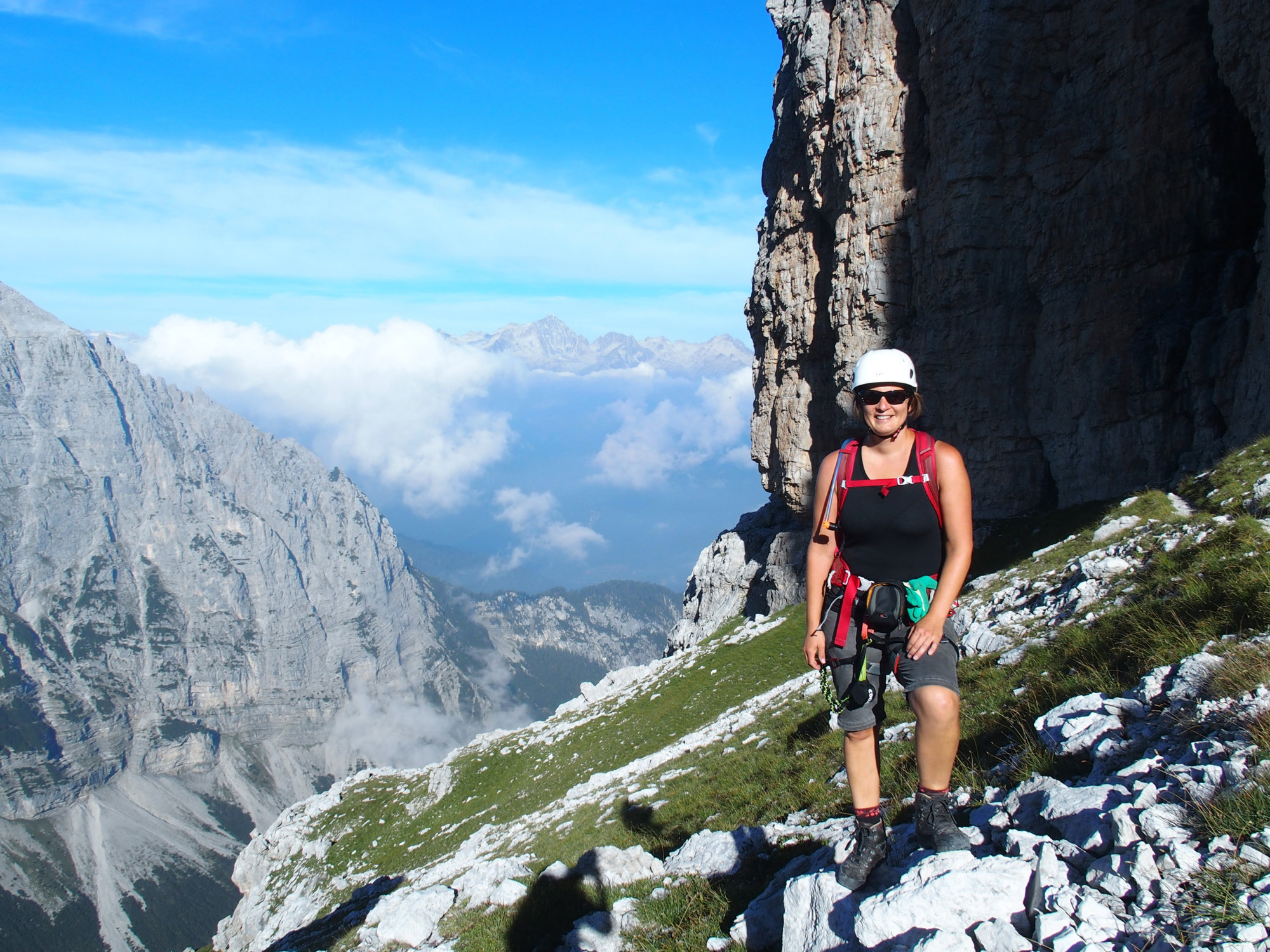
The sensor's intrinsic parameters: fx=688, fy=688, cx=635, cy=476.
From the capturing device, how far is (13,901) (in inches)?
7313

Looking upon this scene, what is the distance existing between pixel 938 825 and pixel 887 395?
10.3 ft

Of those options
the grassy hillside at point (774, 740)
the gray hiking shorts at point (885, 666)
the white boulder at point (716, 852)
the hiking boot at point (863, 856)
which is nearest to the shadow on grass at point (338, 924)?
the grassy hillside at point (774, 740)

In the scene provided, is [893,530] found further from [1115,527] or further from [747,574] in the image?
[747,574]

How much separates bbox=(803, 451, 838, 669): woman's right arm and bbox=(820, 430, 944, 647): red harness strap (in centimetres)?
2

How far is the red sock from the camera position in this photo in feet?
17.1

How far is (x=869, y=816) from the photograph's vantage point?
17.2 ft

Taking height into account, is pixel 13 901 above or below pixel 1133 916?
below

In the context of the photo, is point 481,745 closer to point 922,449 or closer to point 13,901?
point 922,449

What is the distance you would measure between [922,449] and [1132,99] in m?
33.0

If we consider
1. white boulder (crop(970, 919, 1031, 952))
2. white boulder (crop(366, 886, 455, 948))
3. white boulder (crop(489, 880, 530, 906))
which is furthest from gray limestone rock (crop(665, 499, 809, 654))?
white boulder (crop(970, 919, 1031, 952))

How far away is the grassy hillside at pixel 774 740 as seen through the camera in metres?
6.55

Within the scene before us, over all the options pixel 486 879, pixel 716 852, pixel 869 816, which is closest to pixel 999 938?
pixel 869 816

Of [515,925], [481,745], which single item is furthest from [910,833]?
[481,745]

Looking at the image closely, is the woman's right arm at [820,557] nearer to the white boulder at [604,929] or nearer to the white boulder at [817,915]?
the white boulder at [817,915]
